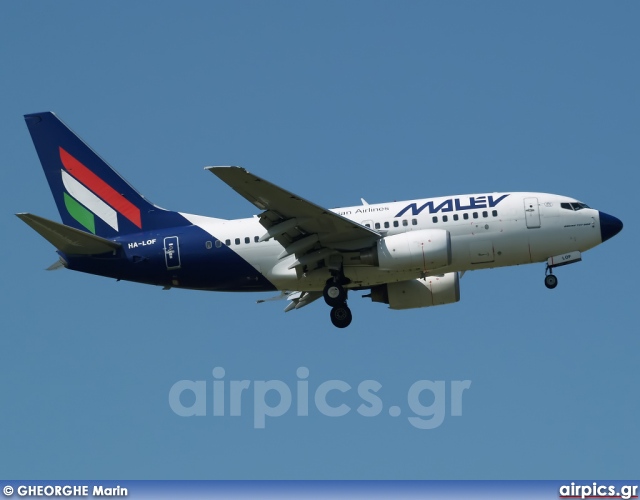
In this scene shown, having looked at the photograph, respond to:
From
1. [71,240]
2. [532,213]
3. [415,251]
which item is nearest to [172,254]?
[71,240]

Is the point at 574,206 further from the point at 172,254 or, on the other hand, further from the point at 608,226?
the point at 172,254

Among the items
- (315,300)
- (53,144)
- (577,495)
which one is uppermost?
(53,144)

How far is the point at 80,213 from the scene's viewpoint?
56.7 m

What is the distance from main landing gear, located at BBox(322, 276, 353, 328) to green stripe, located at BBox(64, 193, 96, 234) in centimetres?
987

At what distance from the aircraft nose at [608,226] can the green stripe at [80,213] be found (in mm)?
19902

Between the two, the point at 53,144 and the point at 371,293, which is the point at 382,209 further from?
the point at 53,144

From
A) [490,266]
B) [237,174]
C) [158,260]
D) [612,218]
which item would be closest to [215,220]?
[158,260]

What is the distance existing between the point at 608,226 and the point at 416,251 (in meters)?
7.89

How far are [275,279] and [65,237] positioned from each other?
8.13m

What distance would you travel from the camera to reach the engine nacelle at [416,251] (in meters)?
51.4

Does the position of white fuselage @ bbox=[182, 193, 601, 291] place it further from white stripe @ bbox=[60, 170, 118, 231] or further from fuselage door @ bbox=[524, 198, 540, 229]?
white stripe @ bbox=[60, 170, 118, 231]

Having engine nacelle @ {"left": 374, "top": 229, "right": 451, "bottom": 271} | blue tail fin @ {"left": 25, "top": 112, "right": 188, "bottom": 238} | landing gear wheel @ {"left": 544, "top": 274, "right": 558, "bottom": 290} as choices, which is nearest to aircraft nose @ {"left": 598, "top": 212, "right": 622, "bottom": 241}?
landing gear wheel @ {"left": 544, "top": 274, "right": 558, "bottom": 290}

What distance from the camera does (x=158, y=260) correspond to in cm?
5388

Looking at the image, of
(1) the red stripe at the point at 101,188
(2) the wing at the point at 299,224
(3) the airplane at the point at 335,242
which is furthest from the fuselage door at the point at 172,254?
(2) the wing at the point at 299,224
